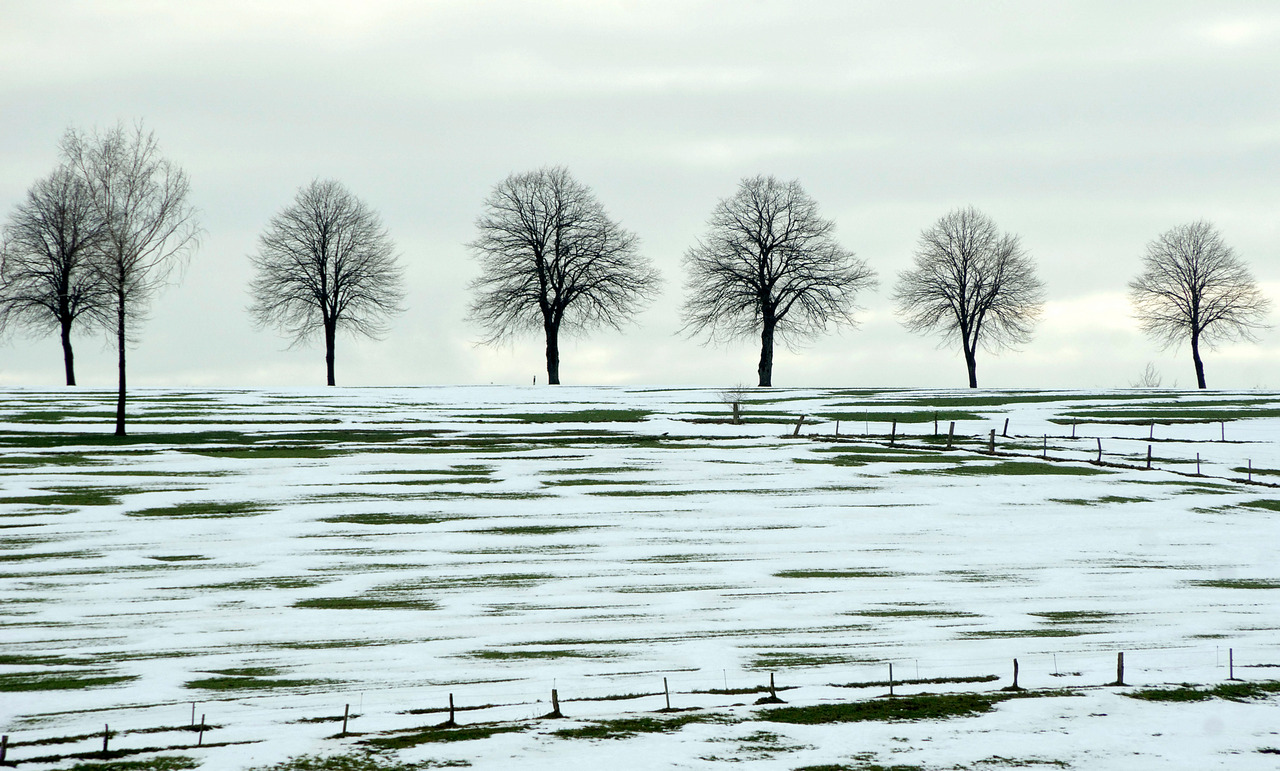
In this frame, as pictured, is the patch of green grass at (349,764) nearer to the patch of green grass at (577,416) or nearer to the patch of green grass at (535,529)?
the patch of green grass at (535,529)

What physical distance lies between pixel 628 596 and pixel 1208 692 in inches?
389

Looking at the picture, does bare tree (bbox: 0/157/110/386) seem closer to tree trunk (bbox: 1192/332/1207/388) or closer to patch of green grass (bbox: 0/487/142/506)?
patch of green grass (bbox: 0/487/142/506)

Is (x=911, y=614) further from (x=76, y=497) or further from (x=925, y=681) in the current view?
(x=76, y=497)

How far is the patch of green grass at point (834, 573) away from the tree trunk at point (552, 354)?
55.8 meters

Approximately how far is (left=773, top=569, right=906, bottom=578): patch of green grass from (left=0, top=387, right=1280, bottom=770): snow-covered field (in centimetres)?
31

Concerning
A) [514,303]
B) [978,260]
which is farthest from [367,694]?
[978,260]

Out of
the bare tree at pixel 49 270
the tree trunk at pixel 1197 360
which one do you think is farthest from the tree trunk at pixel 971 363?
the bare tree at pixel 49 270

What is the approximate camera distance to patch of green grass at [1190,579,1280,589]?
71.2 feet

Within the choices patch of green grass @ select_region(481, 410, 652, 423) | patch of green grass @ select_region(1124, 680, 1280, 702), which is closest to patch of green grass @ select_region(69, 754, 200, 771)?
patch of green grass @ select_region(1124, 680, 1280, 702)

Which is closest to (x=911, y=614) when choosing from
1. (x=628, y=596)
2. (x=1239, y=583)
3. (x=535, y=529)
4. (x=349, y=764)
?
(x=628, y=596)

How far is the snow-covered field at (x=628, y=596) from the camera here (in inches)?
492

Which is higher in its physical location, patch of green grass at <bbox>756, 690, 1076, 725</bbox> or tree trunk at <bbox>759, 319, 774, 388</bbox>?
tree trunk at <bbox>759, 319, 774, 388</bbox>

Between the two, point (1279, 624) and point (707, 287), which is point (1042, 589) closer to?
point (1279, 624)

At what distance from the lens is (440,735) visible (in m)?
12.3
